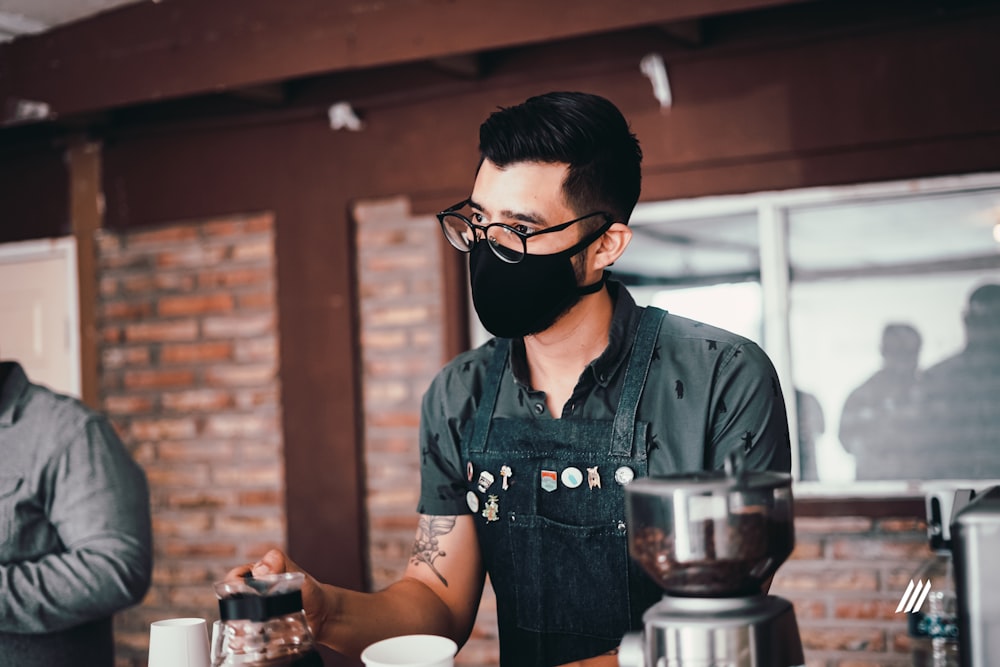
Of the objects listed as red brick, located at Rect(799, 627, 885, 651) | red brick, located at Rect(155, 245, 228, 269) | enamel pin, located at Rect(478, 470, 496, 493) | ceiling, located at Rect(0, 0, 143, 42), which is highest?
ceiling, located at Rect(0, 0, 143, 42)

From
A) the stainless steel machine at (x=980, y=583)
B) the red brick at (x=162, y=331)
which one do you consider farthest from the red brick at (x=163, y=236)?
the stainless steel machine at (x=980, y=583)

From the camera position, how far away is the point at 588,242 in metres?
1.88

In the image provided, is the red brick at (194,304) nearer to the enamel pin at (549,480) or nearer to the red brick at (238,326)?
the red brick at (238,326)

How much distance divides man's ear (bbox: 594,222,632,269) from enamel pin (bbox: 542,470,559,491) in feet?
1.32

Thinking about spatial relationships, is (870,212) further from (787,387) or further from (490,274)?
(490,274)

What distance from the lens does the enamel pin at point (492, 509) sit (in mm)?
1894

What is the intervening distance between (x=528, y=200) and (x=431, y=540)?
0.69 meters

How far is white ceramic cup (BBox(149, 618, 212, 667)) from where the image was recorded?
1.42 meters

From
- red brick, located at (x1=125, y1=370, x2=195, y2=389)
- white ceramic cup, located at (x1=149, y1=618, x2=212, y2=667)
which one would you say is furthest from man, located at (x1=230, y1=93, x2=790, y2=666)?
red brick, located at (x1=125, y1=370, x2=195, y2=389)

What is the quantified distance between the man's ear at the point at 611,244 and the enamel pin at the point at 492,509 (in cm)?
48

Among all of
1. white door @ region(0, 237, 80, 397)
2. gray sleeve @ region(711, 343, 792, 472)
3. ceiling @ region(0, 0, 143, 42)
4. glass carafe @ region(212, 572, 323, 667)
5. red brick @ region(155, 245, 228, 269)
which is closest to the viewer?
glass carafe @ region(212, 572, 323, 667)

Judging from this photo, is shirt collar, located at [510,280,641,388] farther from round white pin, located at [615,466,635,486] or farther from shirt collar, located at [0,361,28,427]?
shirt collar, located at [0,361,28,427]

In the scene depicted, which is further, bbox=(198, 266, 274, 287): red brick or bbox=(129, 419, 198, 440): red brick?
bbox=(129, 419, 198, 440): red brick

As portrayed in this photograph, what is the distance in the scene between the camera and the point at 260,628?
1.31 m
